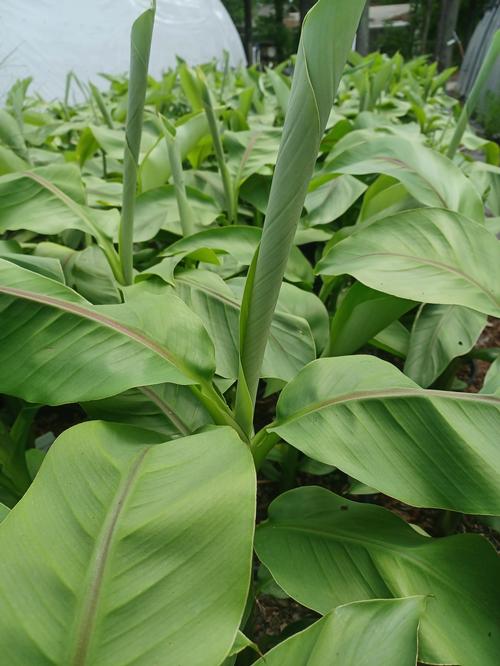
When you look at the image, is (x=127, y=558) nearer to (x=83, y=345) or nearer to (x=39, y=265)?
(x=83, y=345)

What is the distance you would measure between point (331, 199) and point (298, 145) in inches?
31.1

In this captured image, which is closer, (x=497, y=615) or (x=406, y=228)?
(x=497, y=615)

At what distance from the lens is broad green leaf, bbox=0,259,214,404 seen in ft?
1.94

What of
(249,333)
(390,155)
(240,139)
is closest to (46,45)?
(240,139)

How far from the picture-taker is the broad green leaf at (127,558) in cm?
38

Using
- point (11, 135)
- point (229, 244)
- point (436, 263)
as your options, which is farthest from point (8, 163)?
point (436, 263)

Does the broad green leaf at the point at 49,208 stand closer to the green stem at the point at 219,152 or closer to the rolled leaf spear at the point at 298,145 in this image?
the green stem at the point at 219,152

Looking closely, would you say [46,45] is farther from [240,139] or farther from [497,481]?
[497,481]

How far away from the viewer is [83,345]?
0.62 m

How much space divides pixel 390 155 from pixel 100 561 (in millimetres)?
948

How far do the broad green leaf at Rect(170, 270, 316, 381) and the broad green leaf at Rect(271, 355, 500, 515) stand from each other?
131 mm

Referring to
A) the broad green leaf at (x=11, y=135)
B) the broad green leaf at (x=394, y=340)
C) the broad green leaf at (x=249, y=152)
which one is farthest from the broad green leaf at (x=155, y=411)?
the broad green leaf at (x=11, y=135)

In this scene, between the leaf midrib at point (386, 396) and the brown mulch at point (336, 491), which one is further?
the brown mulch at point (336, 491)

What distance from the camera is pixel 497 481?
21.7 inches
